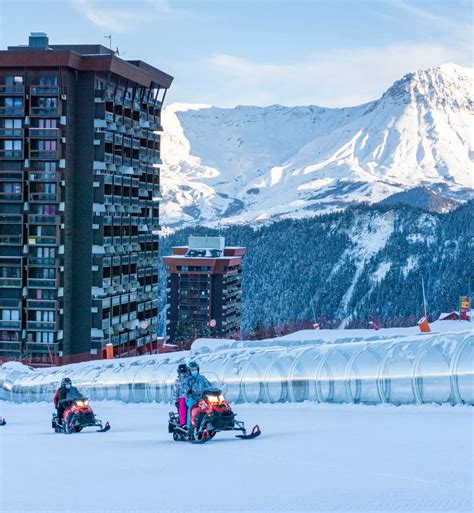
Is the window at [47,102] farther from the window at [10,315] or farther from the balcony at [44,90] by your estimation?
the window at [10,315]

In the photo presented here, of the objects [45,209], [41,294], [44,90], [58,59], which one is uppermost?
[58,59]

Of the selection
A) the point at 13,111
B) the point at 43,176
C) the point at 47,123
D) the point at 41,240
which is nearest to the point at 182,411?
the point at 41,240

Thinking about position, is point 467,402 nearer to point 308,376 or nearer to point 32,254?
point 308,376

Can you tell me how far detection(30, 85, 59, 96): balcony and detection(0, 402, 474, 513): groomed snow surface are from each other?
81402mm

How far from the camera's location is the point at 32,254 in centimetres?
10644

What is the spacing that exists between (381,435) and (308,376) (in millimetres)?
10336

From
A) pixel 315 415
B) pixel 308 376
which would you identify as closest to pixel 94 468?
pixel 315 415

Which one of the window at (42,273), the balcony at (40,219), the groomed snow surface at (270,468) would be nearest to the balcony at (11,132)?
the balcony at (40,219)

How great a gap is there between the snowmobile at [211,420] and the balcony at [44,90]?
85.9m

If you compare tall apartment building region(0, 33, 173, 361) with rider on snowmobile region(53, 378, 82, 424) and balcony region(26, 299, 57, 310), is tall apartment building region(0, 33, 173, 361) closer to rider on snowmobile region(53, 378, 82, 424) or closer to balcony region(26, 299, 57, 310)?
balcony region(26, 299, 57, 310)

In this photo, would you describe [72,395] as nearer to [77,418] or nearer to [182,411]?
[77,418]

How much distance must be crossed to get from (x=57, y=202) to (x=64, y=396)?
248ft

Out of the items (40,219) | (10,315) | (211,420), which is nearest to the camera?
(211,420)

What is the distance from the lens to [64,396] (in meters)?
32.1
